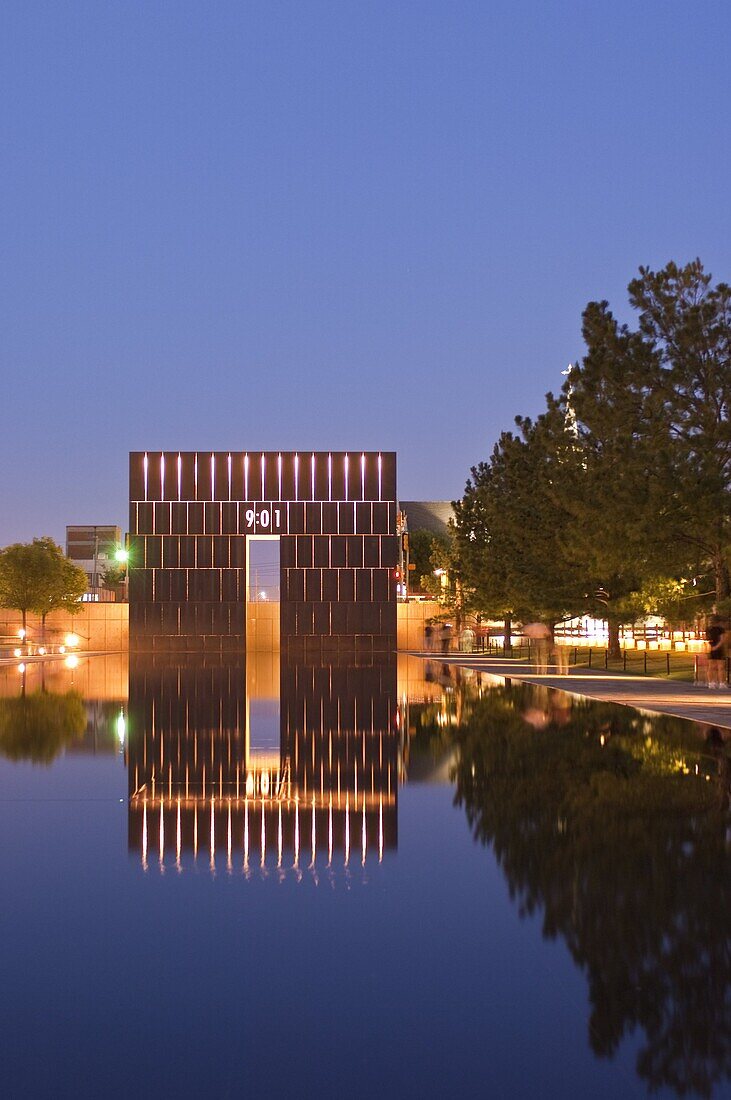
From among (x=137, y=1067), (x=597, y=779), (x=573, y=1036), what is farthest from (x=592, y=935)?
(x=597, y=779)

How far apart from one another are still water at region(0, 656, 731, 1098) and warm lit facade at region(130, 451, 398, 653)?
212ft

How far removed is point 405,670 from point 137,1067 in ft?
141

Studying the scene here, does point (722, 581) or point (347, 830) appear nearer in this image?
point (347, 830)

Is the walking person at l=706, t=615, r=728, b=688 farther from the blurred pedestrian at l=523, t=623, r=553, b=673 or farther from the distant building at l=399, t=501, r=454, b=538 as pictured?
the distant building at l=399, t=501, r=454, b=538

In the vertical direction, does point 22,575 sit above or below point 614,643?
above

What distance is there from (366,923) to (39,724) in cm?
1545

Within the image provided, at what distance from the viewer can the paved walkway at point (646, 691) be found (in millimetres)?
24172

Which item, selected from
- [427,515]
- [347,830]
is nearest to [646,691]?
A: [347,830]

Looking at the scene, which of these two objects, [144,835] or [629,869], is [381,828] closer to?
[144,835]

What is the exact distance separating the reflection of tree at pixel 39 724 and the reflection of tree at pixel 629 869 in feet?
18.9

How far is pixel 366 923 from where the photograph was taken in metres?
7.82

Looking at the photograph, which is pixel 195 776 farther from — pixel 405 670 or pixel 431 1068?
pixel 405 670

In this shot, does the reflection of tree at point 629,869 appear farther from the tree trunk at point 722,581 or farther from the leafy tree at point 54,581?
the leafy tree at point 54,581

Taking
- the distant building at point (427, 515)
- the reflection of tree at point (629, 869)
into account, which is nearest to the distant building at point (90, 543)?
the distant building at point (427, 515)
